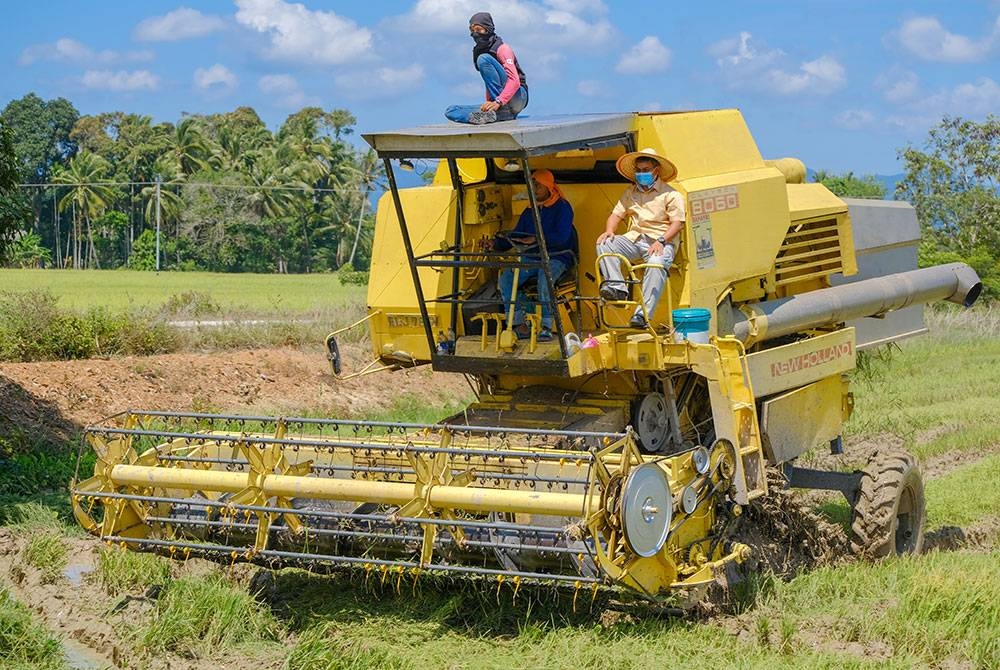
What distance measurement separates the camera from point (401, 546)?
8055mm

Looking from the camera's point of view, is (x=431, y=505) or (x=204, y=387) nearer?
(x=431, y=505)

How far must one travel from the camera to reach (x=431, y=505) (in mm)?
7664

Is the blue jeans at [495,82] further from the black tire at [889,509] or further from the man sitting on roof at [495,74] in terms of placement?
the black tire at [889,509]

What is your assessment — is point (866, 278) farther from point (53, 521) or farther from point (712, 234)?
point (53, 521)

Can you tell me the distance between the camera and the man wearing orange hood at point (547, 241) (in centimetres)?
901

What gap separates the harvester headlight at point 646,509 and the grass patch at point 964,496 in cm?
455

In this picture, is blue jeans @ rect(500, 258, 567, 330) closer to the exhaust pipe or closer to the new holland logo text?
the exhaust pipe

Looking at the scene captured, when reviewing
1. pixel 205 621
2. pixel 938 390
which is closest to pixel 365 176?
pixel 938 390

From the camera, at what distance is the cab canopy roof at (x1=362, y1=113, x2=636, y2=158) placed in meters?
7.95

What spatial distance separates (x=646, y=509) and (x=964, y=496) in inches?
225

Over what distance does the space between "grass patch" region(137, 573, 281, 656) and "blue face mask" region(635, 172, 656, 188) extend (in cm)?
369

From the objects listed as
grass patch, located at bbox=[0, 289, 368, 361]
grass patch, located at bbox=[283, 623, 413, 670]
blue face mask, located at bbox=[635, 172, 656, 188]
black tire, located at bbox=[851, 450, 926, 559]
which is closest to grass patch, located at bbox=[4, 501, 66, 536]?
grass patch, located at bbox=[283, 623, 413, 670]

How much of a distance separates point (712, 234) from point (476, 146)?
194 cm

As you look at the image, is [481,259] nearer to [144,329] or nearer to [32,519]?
[32,519]
